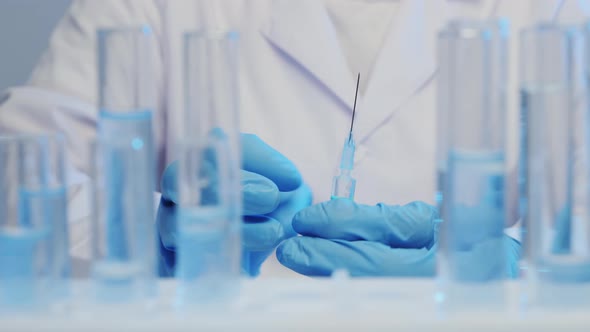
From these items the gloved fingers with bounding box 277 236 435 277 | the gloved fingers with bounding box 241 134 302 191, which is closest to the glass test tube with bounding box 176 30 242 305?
the gloved fingers with bounding box 277 236 435 277

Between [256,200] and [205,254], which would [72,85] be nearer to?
[256,200]

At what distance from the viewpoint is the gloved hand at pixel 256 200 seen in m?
0.87

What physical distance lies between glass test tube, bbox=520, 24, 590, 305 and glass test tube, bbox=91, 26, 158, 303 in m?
0.20

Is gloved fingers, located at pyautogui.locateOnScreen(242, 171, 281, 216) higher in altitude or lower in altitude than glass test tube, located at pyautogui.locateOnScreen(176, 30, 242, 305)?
higher

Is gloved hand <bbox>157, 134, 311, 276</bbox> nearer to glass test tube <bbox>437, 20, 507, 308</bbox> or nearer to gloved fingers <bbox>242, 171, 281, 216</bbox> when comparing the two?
gloved fingers <bbox>242, 171, 281, 216</bbox>

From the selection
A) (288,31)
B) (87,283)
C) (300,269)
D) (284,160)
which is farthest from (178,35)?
(87,283)

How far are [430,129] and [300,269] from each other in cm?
46

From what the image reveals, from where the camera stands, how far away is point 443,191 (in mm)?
402

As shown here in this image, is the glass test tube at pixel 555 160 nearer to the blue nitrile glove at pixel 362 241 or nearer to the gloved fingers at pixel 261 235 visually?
the blue nitrile glove at pixel 362 241

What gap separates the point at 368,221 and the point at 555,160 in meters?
0.43

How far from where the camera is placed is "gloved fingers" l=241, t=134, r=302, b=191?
93 centimetres

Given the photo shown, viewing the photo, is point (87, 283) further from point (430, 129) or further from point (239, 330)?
point (430, 129)

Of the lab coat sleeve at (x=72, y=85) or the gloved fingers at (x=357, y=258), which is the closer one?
the gloved fingers at (x=357, y=258)

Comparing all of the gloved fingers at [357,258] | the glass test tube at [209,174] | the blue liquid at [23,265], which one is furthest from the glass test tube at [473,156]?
the gloved fingers at [357,258]
